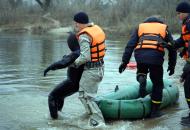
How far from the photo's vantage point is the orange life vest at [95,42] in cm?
766

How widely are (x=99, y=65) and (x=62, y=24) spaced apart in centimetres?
4139

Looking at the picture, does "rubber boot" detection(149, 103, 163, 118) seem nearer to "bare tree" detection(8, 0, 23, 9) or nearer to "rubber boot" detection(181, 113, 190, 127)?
"rubber boot" detection(181, 113, 190, 127)

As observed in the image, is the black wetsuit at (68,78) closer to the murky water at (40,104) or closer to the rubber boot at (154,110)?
the murky water at (40,104)

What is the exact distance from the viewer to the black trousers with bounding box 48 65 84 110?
8.09 metres

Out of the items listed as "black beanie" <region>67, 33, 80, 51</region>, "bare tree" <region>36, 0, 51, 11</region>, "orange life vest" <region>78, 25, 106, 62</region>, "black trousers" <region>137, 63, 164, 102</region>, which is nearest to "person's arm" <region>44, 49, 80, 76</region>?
"black beanie" <region>67, 33, 80, 51</region>

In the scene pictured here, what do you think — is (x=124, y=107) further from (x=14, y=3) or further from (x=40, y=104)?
(x=14, y=3)

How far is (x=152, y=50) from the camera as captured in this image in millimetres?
7836

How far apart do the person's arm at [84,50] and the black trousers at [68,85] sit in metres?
0.39

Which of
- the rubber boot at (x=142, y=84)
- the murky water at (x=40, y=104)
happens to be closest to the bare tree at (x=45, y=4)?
the murky water at (x=40, y=104)

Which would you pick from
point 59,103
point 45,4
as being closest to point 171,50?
point 59,103

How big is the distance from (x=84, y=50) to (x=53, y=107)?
134 centimetres

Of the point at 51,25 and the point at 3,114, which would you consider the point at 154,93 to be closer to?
the point at 3,114

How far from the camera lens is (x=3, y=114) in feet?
29.0

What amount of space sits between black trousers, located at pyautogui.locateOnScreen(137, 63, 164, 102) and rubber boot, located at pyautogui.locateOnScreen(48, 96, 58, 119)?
63.4 inches
